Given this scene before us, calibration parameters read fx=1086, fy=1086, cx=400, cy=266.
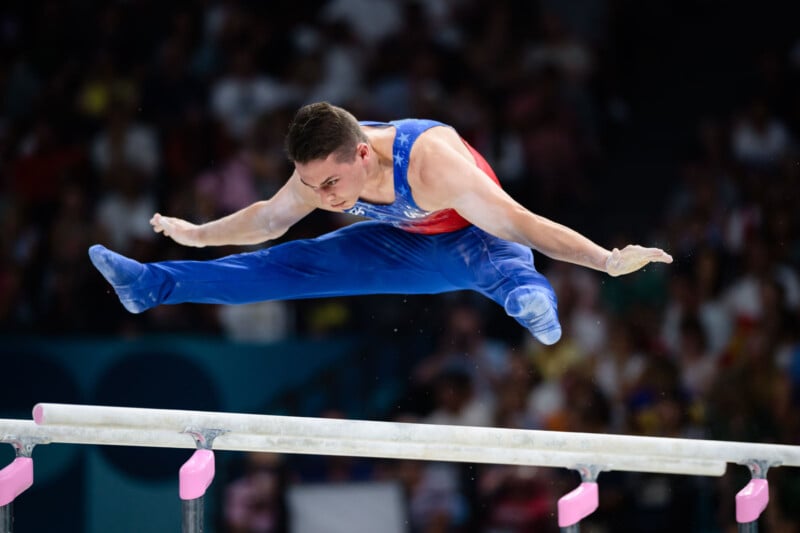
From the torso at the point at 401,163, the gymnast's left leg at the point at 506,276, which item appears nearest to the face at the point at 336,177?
the torso at the point at 401,163

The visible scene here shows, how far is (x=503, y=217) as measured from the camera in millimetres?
3799

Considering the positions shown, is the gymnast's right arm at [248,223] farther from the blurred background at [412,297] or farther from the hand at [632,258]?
the blurred background at [412,297]

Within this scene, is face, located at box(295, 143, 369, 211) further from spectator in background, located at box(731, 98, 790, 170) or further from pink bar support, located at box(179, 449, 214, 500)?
spectator in background, located at box(731, 98, 790, 170)

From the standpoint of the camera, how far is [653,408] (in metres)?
6.75

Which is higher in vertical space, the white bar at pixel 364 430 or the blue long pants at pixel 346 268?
the blue long pants at pixel 346 268

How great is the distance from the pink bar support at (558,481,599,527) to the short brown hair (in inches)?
54.7

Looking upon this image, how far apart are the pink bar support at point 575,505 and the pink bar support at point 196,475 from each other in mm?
1087

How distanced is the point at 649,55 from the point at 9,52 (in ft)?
18.0

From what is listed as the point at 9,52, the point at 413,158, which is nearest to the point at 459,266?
the point at 413,158

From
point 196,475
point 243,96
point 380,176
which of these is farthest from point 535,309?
point 243,96

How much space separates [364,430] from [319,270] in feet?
4.40

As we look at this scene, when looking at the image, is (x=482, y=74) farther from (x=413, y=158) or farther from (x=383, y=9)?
(x=413, y=158)

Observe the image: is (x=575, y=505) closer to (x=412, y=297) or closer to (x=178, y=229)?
(x=178, y=229)

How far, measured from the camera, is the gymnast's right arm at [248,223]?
14.6ft
